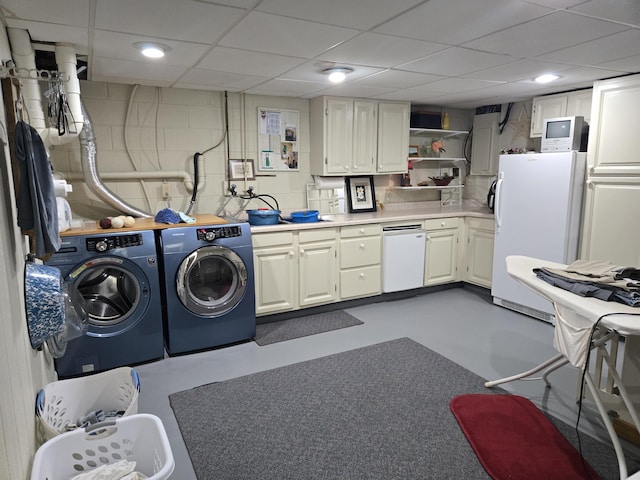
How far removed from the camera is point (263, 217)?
151 inches

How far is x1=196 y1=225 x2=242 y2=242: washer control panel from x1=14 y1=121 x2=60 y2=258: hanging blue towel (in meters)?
1.39

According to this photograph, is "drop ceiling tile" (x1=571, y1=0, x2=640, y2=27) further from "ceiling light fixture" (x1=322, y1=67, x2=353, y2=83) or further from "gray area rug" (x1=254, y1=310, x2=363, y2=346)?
"gray area rug" (x1=254, y1=310, x2=363, y2=346)

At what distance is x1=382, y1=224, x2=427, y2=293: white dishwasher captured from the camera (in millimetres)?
4406

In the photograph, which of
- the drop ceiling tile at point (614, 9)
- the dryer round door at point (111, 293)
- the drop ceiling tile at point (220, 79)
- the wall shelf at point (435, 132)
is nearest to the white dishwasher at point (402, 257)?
the wall shelf at point (435, 132)

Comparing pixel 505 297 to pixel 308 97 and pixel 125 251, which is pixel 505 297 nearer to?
pixel 308 97

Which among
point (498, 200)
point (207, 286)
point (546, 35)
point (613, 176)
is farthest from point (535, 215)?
point (207, 286)

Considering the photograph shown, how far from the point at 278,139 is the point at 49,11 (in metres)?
2.50

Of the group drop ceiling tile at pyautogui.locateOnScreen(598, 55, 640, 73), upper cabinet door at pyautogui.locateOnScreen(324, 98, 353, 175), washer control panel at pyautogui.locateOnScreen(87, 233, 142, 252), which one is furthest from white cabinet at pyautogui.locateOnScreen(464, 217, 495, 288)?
washer control panel at pyautogui.locateOnScreen(87, 233, 142, 252)

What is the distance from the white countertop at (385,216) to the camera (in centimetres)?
385

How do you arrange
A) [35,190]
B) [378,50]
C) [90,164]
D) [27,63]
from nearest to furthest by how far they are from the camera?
[35,190]
[27,63]
[378,50]
[90,164]

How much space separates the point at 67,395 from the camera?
2211 mm

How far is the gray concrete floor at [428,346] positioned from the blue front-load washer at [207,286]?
146 millimetres

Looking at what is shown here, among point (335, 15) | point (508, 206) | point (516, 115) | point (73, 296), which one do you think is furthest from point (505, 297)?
point (73, 296)

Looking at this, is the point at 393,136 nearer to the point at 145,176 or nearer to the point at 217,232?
the point at 217,232
